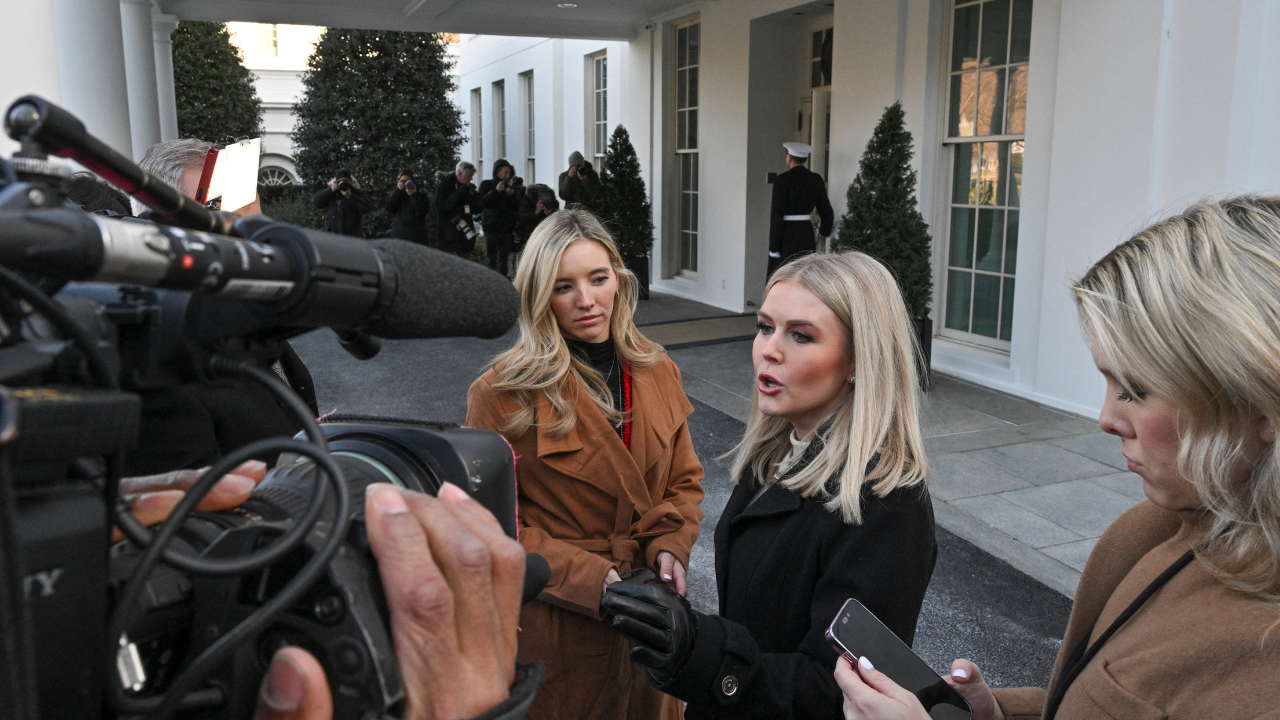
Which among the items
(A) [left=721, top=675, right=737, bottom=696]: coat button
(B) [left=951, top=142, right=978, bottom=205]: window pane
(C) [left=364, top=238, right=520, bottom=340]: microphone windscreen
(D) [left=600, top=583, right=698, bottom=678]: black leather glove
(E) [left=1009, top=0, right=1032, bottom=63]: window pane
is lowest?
(A) [left=721, top=675, right=737, bottom=696]: coat button

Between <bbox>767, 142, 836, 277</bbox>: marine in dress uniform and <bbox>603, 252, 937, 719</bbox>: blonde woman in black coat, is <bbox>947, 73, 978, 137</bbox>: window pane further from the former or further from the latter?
<bbox>603, 252, 937, 719</bbox>: blonde woman in black coat

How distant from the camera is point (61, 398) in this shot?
536 millimetres

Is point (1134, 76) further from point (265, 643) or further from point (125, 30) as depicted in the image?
point (125, 30)

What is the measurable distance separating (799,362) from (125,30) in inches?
375

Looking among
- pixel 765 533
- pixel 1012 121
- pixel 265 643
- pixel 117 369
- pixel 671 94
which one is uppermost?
pixel 671 94

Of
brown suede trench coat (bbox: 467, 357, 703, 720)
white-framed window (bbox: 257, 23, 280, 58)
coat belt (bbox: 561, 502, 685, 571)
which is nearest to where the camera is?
brown suede trench coat (bbox: 467, 357, 703, 720)

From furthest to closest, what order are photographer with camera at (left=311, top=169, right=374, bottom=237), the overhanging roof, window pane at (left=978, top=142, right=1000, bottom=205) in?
photographer with camera at (left=311, top=169, right=374, bottom=237)
the overhanging roof
window pane at (left=978, top=142, right=1000, bottom=205)

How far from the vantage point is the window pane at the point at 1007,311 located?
701 centimetres

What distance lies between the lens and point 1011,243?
22.6 feet

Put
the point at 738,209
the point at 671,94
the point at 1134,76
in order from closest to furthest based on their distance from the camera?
1. the point at 1134,76
2. the point at 738,209
3. the point at 671,94

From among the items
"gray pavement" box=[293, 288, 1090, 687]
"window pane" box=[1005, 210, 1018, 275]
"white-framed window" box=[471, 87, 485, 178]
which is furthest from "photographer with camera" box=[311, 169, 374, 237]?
"white-framed window" box=[471, 87, 485, 178]

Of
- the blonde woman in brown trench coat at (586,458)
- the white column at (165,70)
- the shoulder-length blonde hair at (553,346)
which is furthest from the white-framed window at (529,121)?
the blonde woman in brown trench coat at (586,458)

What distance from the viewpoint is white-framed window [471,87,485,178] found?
70.2 ft

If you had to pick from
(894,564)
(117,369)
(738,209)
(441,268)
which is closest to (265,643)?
(117,369)
